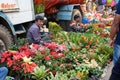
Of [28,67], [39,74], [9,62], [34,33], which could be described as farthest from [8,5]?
[39,74]

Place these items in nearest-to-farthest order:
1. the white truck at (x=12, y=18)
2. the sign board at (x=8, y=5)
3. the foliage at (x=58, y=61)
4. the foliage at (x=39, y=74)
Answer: the foliage at (x=39, y=74), the foliage at (x=58, y=61), the sign board at (x=8, y=5), the white truck at (x=12, y=18)

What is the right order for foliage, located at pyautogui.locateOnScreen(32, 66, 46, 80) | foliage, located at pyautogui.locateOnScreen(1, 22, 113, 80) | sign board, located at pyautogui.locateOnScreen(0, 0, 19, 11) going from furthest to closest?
sign board, located at pyautogui.locateOnScreen(0, 0, 19, 11) → foliage, located at pyautogui.locateOnScreen(1, 22, 113, 80) → foliage, located at pyautogui.locateOnScreen(32, 66, 46, 80)

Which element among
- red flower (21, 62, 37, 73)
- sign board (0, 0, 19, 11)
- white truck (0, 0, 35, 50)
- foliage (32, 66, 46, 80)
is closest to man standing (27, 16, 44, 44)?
white truck (0, 0, 35, 50)

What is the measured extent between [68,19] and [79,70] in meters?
6.42

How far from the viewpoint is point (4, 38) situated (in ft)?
28.5

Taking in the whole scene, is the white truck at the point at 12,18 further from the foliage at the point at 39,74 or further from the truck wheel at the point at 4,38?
the foliage at the point at 39,74

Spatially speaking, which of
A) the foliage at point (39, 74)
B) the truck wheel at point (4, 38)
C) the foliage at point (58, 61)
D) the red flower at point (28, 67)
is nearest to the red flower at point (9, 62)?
the foliage at point (58, 61)

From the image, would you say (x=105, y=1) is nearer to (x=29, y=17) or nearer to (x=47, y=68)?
(x=29, y=17)

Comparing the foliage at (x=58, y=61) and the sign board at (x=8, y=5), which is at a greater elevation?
the sign board at (x=8, y=5)

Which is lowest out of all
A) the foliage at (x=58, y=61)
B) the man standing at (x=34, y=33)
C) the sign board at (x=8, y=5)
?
the foliage at (x=58, y=61)

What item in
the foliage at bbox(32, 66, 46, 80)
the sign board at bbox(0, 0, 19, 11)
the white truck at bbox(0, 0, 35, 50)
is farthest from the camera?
the white truck at bbox(0, 0, 35, 50)

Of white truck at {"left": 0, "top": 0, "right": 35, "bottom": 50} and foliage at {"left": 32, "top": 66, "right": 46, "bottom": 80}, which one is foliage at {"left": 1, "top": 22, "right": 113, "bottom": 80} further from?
white truck at {"left": 0, "top": 0, "right": 35, "bottom": 50}

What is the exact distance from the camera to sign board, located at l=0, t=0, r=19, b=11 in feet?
27.9

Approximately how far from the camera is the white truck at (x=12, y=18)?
861 centimetres
